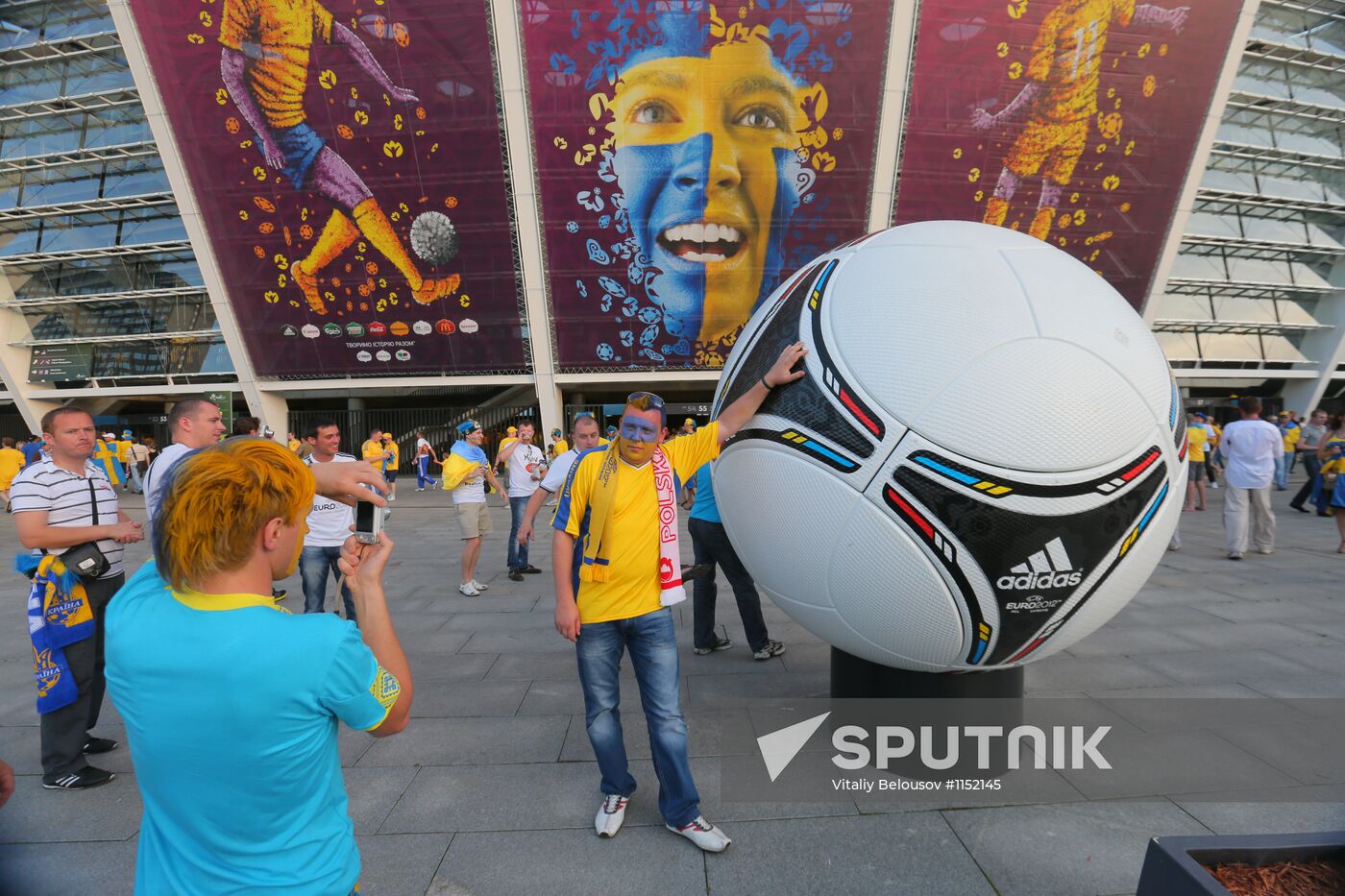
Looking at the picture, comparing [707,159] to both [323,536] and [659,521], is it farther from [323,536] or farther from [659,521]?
[659,521]

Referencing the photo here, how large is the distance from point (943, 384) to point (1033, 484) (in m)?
0.47

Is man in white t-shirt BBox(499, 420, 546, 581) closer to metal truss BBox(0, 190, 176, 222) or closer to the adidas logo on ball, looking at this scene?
the adidas logo on ball

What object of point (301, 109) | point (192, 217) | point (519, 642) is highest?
point (301, 109)

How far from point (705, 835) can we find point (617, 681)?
70 cm

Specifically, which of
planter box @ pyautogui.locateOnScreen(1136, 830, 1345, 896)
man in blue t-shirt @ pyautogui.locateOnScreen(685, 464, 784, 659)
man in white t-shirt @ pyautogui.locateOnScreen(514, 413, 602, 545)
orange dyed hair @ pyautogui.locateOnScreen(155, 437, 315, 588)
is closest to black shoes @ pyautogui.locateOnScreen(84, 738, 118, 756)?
man in white t-shirt @ pyautogui.locateOnScreen(514, 413, 602, 545)

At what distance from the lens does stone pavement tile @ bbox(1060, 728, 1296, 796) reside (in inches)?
116

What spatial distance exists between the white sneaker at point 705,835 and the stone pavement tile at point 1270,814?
2060 mm

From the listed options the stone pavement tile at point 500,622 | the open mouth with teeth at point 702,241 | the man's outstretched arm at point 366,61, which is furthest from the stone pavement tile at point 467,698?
the man's outstretched arm at point 366,61

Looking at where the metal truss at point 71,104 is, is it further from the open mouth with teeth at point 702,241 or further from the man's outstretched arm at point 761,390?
the man's outstretched arm at point 761,390

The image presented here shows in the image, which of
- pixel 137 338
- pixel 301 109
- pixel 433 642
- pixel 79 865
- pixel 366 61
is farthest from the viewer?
pixel 137 338

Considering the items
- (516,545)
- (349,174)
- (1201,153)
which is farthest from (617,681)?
(1201,153)

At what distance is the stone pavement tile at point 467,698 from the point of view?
398 centimetres

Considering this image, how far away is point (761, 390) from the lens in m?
2.72

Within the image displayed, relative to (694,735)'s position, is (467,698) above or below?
below
